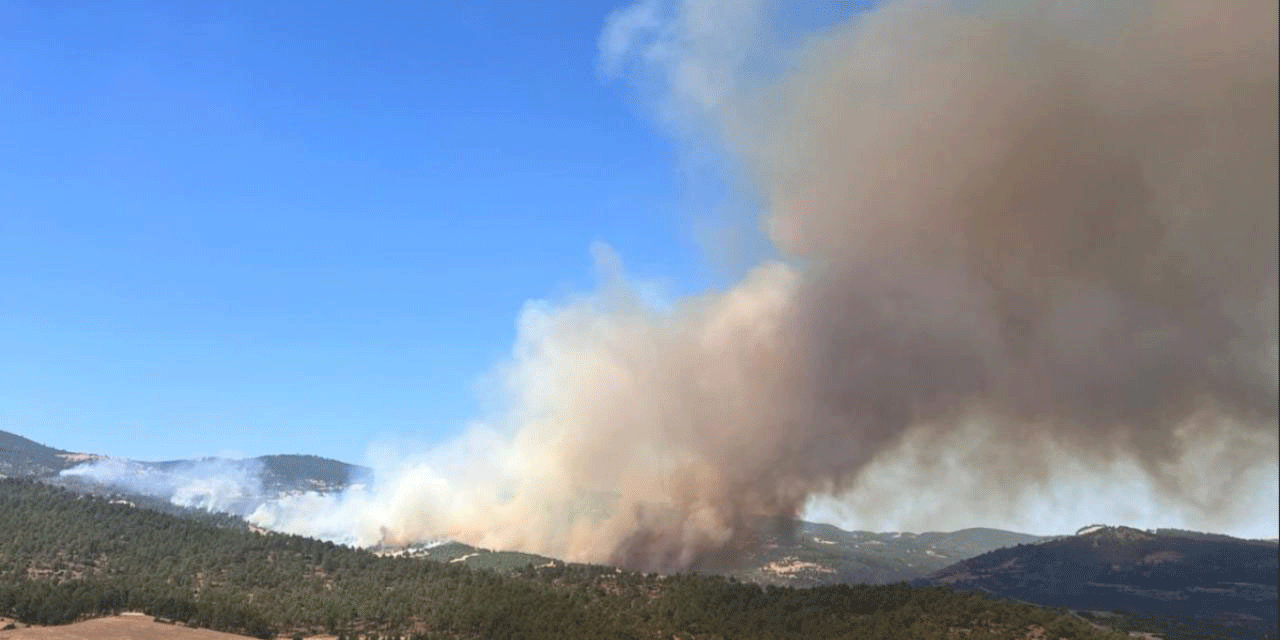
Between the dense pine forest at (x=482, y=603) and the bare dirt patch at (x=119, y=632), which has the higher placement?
the dense pine forest at (x=482, y=603)

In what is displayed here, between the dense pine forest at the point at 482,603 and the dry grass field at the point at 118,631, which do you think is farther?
the dense pine forest at the point at 482,603

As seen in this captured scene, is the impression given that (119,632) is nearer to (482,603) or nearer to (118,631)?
(118,631)

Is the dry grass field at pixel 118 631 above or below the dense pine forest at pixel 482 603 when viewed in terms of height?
below

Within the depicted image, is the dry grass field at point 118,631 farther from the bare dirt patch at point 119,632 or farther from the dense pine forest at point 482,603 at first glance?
the dense pine forest at point 482,603

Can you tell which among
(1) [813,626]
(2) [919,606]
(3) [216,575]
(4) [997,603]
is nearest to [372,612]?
(3) [216,575]

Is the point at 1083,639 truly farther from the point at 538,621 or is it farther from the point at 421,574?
the point at 421,574

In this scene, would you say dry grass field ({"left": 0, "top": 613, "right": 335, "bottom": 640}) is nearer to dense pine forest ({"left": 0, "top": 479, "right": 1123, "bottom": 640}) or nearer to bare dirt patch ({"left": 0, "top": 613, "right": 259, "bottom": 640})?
bare dirt patch ({"left": 0, "top": 613, "right": 259, "bottom": 640})

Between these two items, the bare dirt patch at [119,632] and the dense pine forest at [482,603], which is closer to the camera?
the bare dirt patch at [119,632]

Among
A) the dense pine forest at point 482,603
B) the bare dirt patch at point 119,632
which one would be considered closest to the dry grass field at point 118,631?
the bare dirt patch at point 119,632

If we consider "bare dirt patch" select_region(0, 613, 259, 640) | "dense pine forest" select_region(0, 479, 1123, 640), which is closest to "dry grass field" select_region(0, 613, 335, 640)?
"bare dirt patch" select_region(0, 613, 259, 640)

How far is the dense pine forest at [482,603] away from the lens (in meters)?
143

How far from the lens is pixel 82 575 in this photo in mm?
183750

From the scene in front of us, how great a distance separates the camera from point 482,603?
169 m

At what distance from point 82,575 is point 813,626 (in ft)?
463
